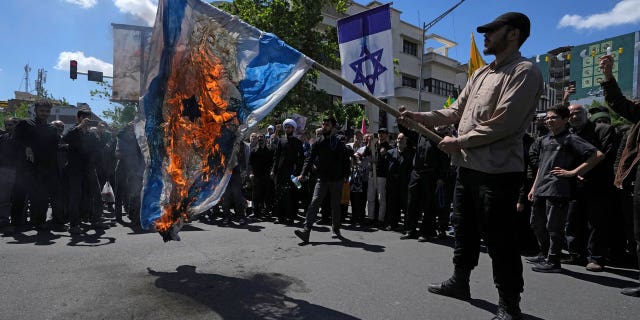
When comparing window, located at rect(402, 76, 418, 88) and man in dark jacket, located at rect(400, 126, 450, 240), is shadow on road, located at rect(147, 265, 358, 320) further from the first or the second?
window, located at rect(402, 76, 418, 88)

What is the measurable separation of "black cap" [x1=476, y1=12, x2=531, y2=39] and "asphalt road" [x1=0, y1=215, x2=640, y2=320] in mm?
2395

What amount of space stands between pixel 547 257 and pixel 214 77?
4642 millimetres

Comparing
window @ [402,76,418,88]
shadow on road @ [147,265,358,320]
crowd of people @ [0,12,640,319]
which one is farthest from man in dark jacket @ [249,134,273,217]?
window @ [402,76,418,88]

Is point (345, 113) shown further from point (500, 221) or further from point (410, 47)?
→ point (410, 47)

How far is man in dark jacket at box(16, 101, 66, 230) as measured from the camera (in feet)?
23.8

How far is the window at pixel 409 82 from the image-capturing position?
143ft

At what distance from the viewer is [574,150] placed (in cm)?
515

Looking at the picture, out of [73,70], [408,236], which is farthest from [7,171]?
[73,70]

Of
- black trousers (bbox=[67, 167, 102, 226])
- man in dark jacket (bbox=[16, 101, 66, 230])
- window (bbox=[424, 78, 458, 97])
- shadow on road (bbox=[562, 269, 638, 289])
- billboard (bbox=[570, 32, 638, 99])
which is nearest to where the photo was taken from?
shadow on road (bbox=[562, 269, 638, 289])

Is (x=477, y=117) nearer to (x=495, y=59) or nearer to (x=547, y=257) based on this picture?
(x=495, y=59)

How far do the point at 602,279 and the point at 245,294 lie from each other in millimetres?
4131

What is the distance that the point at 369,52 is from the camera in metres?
8.18

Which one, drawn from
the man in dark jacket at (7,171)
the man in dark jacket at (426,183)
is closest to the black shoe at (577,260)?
the man in dark jacket at (426,183)

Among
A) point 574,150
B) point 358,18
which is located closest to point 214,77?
point 574,150
